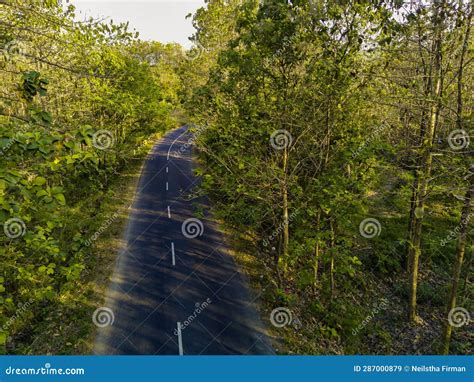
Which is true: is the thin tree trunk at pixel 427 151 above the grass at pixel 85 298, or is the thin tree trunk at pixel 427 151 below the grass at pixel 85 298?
above

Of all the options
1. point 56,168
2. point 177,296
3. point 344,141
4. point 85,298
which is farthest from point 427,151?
point 85,298

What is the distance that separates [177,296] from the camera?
12320 millimetres

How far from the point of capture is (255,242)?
648 inches

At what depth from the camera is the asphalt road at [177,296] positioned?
1002 cm

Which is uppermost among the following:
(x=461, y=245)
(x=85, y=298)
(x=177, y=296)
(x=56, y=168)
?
(x=56, y=168)

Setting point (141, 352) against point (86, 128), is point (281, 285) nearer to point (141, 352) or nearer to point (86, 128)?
point (141, 352)

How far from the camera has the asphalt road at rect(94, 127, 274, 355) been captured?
1002 cm

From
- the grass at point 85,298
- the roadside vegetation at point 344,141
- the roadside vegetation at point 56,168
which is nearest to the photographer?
the roadside vegetation at point 56,168

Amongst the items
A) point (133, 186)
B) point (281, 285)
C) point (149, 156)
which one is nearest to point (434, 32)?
point (281, 285)

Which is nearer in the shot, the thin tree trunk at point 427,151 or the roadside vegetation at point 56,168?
the roadside vegetation at point 56,168

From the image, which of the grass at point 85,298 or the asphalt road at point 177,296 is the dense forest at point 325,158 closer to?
the grass at point 85,298

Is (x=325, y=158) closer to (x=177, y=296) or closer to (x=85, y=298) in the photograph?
(x=177, y=296)

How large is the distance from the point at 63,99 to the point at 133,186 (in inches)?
335

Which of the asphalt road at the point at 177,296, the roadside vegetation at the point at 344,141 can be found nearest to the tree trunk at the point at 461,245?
the roadside vegetation at the point at 344,141
